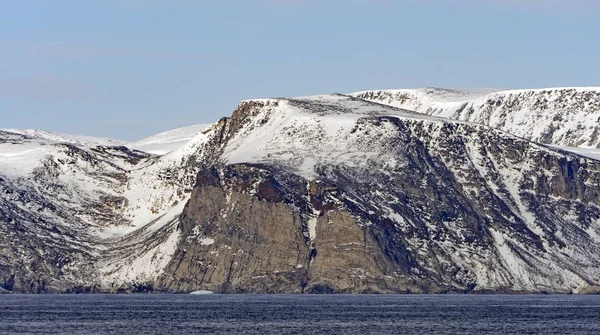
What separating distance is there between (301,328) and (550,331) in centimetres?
2892

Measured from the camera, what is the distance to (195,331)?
190750 millimetres

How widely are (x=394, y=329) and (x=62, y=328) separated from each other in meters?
38.8

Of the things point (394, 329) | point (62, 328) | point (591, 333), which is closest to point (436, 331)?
point (394, 329)

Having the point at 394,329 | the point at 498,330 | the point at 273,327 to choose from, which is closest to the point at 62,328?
the point at 273,327

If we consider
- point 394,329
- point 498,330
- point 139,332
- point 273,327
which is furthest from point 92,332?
point 498,330

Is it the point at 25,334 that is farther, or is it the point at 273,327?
the point at 273,327

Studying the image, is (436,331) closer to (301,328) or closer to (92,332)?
(301,328)

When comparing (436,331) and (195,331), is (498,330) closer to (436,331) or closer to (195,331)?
(436,331)

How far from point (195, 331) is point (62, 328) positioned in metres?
16.8

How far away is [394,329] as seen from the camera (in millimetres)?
195125

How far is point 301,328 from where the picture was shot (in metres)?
197

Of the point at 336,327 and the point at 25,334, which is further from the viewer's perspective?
the point at 336,327

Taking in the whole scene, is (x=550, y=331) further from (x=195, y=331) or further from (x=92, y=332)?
(x=92, y=332)

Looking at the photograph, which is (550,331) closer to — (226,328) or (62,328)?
(226,328)
